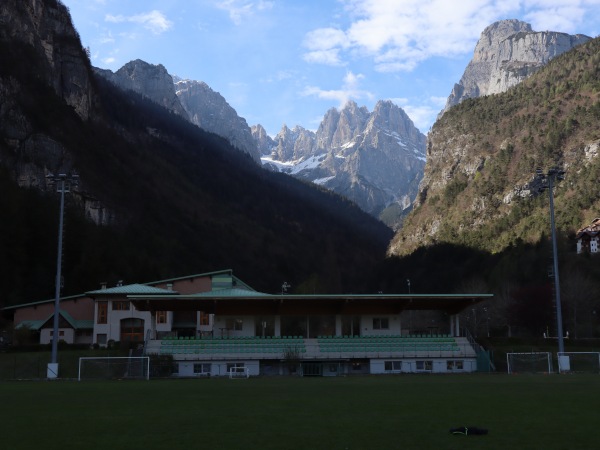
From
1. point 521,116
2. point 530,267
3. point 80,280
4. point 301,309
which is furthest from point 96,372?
point 521,116

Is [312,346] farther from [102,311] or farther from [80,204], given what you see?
[80,204]

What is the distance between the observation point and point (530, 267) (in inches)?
4978

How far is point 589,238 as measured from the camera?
134750 mm

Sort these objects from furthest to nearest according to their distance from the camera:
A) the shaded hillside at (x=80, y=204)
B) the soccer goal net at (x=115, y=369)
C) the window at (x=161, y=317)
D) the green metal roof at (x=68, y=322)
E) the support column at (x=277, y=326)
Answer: the shaded hillside at (x=80, y=204)
the green metal roof at (x=68, y=322)
the window at (x=161, y=317)
the support column at (x=277, y=326)
the soccer goal net at (x=115, y=369)

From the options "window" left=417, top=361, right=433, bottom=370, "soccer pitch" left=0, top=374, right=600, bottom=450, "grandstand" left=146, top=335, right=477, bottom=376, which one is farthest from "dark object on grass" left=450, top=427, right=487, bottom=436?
"window" left=417, top=361, right=433, bottom=370

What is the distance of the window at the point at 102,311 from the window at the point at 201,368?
21.9m

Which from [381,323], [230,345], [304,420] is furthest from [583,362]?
[304,420]

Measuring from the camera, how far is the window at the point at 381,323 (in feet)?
209

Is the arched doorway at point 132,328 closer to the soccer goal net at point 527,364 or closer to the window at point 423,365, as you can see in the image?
the window at point 423,365

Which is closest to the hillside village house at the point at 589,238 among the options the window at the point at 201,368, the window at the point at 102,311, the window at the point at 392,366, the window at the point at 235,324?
the window at the point at 392,366

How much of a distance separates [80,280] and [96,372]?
62159mm

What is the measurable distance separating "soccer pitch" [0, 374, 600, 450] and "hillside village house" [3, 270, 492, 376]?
2648cm

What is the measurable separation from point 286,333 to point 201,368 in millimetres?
16147

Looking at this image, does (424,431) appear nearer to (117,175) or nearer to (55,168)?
(55,168)
